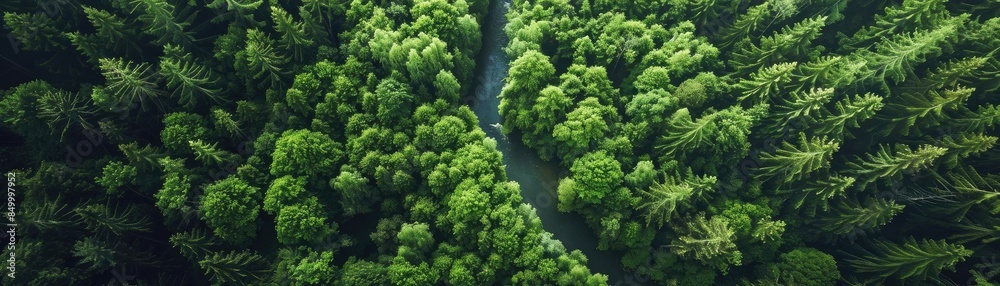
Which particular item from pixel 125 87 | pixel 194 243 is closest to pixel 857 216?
pixel 194 243

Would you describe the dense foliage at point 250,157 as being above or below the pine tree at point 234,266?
above

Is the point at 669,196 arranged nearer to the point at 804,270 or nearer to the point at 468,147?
the point at 804,270

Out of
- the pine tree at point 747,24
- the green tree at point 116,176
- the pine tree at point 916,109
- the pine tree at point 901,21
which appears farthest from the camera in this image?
the pine tree at point 747,24

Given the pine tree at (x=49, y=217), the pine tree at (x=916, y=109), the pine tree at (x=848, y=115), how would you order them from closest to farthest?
the pine tree at (x=49, y=217)
the pine tree at (x=916, y=109)
the pine tree at (x=848, y=115)

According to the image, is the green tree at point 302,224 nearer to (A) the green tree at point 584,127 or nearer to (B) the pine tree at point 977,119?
(A) the green tree at point 584,127

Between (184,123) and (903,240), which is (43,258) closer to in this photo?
(184,123)

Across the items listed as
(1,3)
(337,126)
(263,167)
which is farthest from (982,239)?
(1,3)

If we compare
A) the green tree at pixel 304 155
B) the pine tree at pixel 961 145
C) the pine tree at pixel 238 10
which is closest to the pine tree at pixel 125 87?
the pine tree at pixel 238 10
